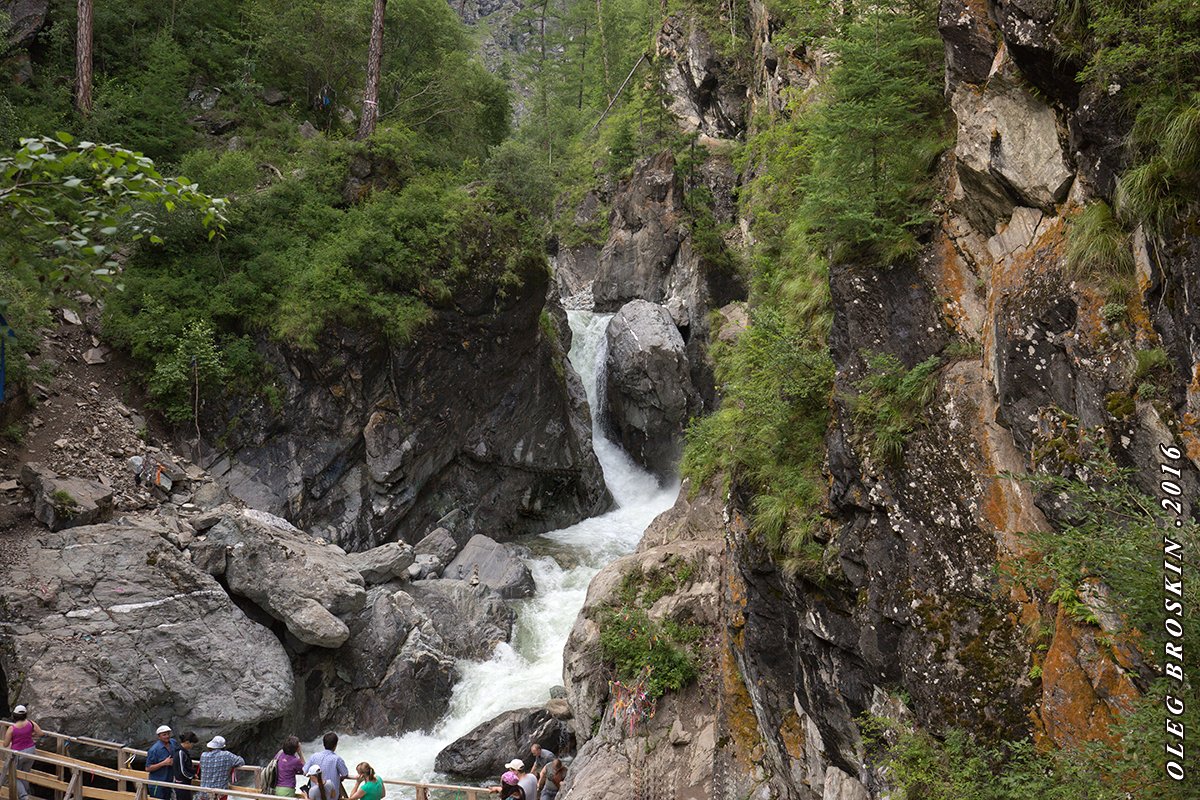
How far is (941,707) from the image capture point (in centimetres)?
655

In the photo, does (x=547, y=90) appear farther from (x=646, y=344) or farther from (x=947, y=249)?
(x=947, y=249)

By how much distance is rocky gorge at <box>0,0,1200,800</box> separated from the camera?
5.84 meters

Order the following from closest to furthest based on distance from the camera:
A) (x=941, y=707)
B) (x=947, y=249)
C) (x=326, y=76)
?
(x=941, y=707)
(x=947, y=249)
(x=326, y=76)

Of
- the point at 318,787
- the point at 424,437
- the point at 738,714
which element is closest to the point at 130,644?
the point at 318,787

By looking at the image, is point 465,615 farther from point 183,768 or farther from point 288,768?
point 288,768

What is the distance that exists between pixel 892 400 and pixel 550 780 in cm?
684

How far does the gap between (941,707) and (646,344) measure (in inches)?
797

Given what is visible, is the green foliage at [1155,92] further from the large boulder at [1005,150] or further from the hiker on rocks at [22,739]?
the hiker on rocks at [22,739]

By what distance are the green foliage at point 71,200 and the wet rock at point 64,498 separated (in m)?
11.7

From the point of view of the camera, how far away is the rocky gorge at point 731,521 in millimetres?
5836

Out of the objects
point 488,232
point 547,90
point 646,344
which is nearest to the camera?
point 488,232

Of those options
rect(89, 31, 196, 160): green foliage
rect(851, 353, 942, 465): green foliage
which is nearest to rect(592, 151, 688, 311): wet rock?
rect(89, 31, 196, 160): green foliage

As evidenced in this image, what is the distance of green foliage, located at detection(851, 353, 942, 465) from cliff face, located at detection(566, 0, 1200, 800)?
0.33ft

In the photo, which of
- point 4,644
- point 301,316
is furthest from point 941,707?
point 301,316
